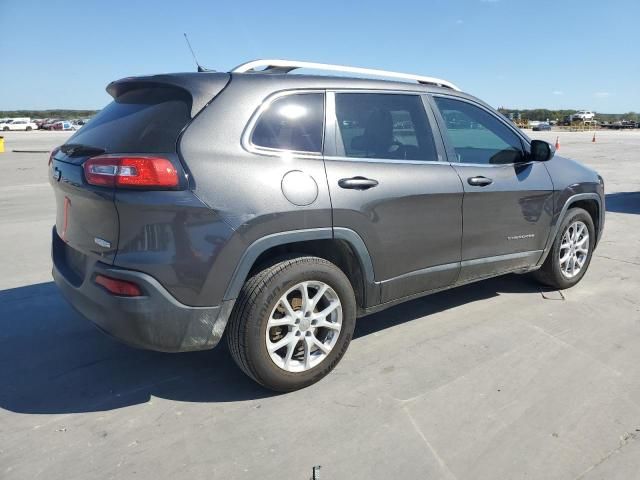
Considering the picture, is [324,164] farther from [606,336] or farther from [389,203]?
[606,336]

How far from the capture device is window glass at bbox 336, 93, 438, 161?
127 inches

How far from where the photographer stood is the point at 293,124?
299cm

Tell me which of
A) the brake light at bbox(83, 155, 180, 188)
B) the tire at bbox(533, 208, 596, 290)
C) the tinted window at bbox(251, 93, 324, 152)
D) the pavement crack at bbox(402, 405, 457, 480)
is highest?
the tinted window at bbox(251, 93, 324, 152)

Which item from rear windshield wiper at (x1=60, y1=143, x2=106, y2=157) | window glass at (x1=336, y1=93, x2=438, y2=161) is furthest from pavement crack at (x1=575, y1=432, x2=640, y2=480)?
rear windshield wiper at (x1=60, y1=143, x2=106, y2=157)

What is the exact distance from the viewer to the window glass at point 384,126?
3225mm

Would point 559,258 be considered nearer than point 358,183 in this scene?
No

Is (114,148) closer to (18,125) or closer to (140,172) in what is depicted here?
(140,172)

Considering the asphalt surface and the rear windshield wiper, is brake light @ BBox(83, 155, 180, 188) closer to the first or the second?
the rear windshield wiper

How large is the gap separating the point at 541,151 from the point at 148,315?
3.32 meters

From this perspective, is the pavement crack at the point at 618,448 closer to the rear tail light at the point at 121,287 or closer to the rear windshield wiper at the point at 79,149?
the rear tail light at the point at 121,287

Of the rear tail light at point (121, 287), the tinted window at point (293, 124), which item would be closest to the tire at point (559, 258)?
the tinted window at point (293, 124)

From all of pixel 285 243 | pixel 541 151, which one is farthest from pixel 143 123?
pixel 541 151

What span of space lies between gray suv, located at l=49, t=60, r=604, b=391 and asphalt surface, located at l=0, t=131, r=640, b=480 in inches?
14.8

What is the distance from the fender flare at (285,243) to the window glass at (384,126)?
515 millimetres
